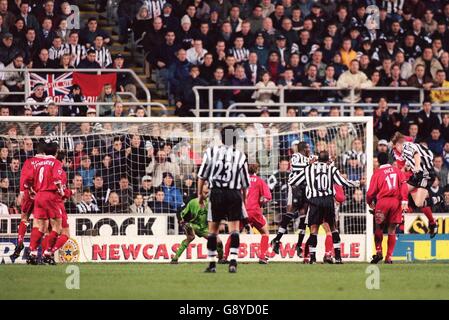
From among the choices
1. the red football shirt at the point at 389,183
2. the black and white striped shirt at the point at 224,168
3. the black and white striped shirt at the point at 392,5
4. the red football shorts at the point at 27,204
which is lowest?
the red football shorts at the point at 27,204

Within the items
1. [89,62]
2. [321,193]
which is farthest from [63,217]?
[89,62]

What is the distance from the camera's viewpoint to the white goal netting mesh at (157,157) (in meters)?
21.5

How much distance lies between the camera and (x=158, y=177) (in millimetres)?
21953

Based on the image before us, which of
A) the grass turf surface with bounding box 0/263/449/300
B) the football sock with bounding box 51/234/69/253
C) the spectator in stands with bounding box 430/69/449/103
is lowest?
the grass turf surface with bounding box 0/263/449/300

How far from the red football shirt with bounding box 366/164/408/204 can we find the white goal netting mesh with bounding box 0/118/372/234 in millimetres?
1743

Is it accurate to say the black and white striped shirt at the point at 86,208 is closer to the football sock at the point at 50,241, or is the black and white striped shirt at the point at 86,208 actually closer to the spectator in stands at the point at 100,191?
the spectator in stands at the point at 100,191

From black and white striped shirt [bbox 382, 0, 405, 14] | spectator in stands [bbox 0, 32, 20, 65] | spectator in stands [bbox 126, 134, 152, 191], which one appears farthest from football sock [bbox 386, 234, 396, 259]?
black and white striped shirt [bbox 382, 0, 405, 14]

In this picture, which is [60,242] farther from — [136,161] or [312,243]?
[312,243]

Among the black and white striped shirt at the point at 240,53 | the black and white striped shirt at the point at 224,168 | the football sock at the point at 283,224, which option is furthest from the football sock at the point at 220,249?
the black and white striped shirt at the point at 240,53

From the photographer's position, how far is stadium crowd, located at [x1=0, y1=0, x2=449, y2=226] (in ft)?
71.6

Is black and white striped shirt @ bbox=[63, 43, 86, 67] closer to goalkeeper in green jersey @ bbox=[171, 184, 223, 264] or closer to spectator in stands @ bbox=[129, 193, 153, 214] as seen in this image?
spectator in stands @ bbox=[129, 193, 153, 214]

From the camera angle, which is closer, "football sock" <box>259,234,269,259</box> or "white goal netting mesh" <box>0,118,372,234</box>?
"football sock" <box>259,234,269,259</box>

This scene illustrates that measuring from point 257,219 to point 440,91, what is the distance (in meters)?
7.82

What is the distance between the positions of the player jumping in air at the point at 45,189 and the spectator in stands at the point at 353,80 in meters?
8.12
